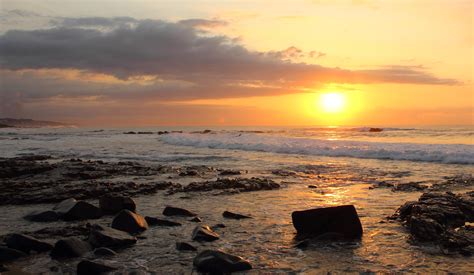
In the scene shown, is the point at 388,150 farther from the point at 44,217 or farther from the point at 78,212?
the point at 44,217

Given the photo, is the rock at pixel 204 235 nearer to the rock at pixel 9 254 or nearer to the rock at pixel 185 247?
the rock at pixel 185 247

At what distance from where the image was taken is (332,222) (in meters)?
7.14

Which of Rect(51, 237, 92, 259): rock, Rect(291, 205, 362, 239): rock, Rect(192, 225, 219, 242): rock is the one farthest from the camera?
Rect(291, 205, 362, 239): rock

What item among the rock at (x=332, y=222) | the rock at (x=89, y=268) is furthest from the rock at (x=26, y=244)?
the rock at (x=332, y=222)

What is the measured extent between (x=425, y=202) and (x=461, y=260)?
3189 millimetres

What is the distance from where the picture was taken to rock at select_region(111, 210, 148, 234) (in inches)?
296

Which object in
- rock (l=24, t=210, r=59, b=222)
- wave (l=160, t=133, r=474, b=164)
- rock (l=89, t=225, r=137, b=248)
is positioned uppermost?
Result: wave (l=160, t=133, r=474, b=164)

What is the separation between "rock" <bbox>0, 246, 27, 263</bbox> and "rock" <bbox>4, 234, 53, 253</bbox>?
9.0 inches

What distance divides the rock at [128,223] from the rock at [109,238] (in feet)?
2.16

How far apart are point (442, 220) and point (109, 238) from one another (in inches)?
246

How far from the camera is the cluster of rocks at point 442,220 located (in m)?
6.50

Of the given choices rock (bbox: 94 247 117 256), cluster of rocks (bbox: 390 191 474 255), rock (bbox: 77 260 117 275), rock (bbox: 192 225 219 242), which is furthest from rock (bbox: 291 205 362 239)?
rock (bbox: 77 260 117 275)

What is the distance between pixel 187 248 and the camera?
Answer: 639cm

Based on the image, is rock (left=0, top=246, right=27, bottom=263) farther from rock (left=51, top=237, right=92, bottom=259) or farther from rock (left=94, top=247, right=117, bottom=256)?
rock (left=94, top=247, right=117, bottom=256)
